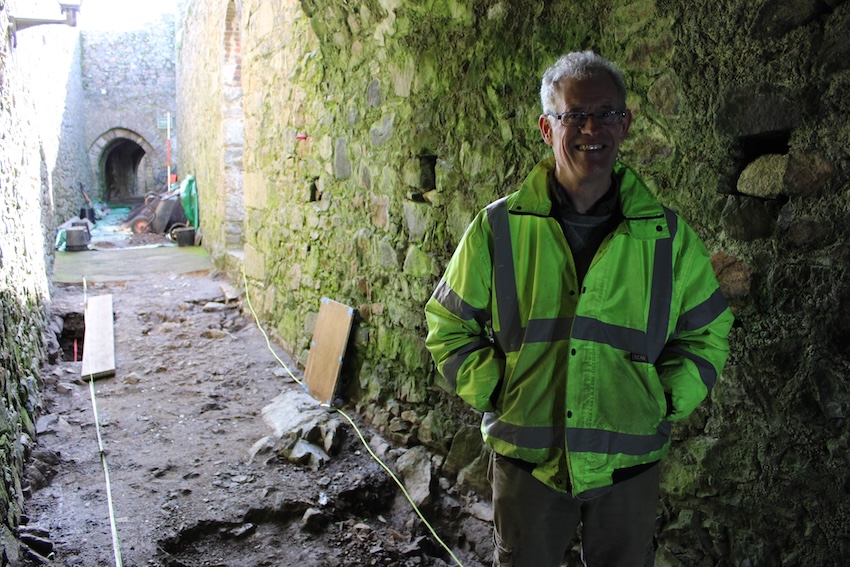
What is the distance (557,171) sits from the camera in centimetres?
155

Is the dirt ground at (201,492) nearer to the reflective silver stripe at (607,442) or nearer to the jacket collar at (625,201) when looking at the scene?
the reflective silver stripe at (607,442)

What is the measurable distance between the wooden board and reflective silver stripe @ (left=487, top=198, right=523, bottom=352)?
2.31m

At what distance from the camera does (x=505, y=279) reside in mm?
1503

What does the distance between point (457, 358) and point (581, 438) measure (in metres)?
0.32

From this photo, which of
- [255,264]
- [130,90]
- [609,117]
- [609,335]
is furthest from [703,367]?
[130,90]

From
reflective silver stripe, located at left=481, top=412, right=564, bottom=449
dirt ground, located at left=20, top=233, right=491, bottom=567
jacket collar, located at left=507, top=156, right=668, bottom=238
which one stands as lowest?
dirt ground, located at left=20, top=233, right=491, bottom=567

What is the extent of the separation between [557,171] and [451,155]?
1307mm

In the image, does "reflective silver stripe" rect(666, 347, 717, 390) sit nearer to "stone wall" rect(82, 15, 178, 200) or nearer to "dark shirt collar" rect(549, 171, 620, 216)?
"dark shirt collar" rect(549, 171, 620, 216)

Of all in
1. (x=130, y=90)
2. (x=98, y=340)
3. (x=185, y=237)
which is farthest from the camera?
(x=130, y=90)

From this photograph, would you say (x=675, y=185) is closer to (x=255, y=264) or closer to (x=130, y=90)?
(x=255, y=264)

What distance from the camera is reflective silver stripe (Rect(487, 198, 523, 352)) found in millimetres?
1500

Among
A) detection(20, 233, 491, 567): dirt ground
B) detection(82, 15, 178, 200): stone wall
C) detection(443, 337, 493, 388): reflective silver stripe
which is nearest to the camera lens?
detection(443, 337, 493, 388): reflective silver stripe

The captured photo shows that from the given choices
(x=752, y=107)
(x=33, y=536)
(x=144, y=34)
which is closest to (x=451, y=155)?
(x=752, y=107)

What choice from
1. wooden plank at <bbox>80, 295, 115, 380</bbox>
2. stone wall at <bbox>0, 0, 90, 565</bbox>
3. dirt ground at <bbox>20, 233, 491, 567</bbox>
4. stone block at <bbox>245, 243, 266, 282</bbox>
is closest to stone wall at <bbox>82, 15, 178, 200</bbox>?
stone wall at <bbox>0, 0, 90, 565</bbox>
